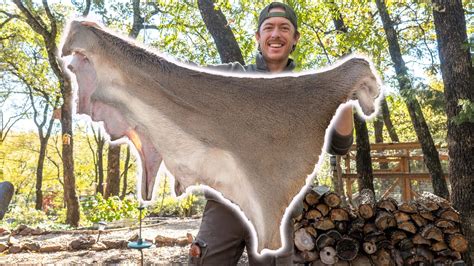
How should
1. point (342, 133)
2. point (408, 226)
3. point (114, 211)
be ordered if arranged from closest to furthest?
point (342, 133) < point (408, 226) < point (114, 211)

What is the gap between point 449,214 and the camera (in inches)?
190

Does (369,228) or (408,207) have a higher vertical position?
(408,207)

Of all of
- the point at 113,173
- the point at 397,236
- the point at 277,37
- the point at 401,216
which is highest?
the point at 113,173

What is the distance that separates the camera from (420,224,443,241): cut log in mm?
4609

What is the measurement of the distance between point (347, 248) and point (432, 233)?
88 centimetres

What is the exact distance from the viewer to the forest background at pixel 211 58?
5156 mm

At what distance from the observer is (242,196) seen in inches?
46.7

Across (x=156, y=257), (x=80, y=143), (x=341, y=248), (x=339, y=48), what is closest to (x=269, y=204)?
(x=341, y=248)

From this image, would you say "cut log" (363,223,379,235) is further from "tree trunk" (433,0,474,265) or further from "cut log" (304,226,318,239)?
"tree trunk" (433,0,474,265)

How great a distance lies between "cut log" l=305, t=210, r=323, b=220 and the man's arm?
3396 mm

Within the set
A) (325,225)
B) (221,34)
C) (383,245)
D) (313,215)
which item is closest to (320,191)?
(313,215)

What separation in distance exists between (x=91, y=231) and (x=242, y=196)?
878cm

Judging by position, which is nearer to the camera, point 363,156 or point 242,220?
point 242,220

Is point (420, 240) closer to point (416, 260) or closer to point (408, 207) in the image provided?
point (416, 260)
